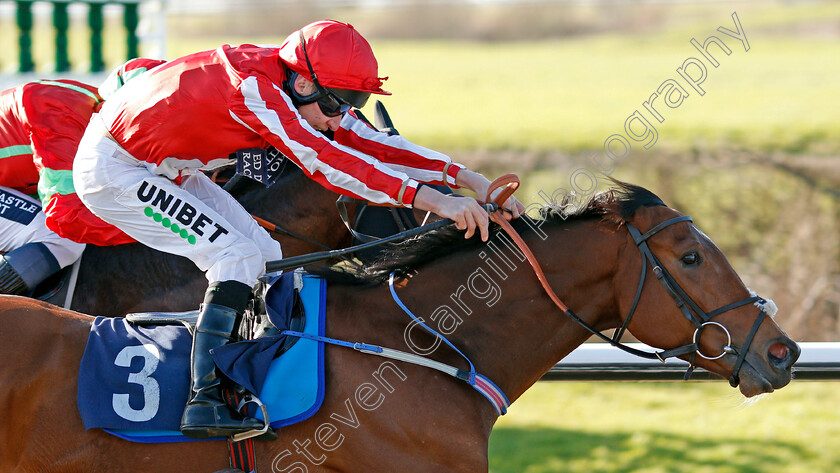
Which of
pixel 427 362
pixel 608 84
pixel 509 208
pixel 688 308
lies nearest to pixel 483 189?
pixel 509 208

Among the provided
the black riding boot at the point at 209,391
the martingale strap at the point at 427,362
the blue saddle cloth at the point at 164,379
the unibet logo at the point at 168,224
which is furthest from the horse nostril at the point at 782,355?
the unibet logo at the point at 168,224

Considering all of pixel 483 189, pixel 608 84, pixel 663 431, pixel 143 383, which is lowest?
pixel 663 431

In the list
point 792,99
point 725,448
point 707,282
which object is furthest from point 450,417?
point 792,99

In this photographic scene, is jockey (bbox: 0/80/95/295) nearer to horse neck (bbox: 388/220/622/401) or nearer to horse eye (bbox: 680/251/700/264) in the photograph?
horse neck (bbox: 388/220/622/401)

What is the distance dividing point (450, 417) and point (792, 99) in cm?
1335

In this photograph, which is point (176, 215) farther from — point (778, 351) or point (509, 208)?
point (778, 351)

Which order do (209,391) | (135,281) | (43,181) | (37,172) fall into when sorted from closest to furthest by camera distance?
(209,391)
(43,181)
(135,281)
(37,172)

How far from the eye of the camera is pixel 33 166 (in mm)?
3582

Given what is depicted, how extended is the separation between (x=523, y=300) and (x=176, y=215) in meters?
1.21

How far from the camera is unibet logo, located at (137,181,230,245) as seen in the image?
2.79 meters

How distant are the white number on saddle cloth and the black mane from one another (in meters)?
0.60

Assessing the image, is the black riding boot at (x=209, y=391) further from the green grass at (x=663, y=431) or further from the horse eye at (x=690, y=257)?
the green grass at (x=663, y=431)

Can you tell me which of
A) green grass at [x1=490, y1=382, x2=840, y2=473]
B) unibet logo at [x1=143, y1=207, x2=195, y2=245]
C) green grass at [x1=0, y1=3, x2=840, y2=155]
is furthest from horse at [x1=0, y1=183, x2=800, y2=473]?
green grass at [x1=0, y1=3, x2=840, y2=155]

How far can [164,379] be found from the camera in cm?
253
